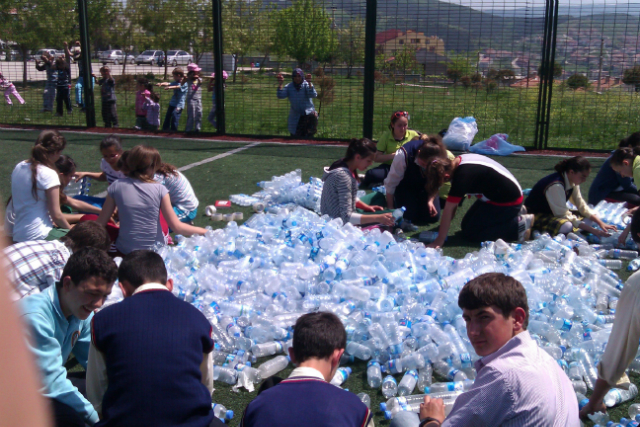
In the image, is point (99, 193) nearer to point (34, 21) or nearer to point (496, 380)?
point (496, 380)

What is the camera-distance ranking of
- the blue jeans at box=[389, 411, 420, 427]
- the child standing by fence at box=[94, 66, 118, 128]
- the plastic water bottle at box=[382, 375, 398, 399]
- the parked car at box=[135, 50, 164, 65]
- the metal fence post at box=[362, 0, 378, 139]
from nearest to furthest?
the blue jeans at box=[389, 411, 420, 427]
the plastic water bottle at box=[382, 375, 398, 399]
the metal fence post at box=[362, 0, 378, 139]
the child standing by fence at box=[94, 66, 118, 128]
the parked car at box=[135, 50, 164, 65]

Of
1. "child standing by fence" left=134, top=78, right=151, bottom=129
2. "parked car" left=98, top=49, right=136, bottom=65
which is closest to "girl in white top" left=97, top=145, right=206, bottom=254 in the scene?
"child standing by fence" left=134, top=78, right=151, bottom=129

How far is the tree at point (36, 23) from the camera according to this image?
52.6 ft

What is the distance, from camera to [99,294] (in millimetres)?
3273

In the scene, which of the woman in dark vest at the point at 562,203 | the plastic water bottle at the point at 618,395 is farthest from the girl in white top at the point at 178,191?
the plastic water bottle at the point at 618,395

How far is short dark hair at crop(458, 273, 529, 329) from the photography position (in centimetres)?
260

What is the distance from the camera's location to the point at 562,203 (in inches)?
271

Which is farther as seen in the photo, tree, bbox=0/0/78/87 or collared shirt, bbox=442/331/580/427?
tree, bbox=0/0/78/87

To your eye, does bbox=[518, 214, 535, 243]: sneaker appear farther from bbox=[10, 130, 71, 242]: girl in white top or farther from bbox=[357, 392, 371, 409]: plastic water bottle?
bbox=[10, 130, 71, 242]: girl in white top

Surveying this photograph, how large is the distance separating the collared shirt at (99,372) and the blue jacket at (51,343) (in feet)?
0.24

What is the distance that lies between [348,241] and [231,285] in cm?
120

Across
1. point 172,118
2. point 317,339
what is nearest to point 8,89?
point 172,118

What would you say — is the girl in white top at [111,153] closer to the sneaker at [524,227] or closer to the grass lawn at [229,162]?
the grass lawn at [229,162]

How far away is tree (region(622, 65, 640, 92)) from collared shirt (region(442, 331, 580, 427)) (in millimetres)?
11911
